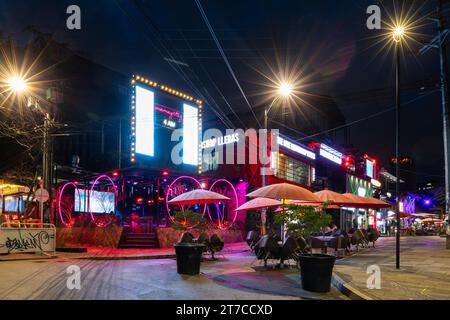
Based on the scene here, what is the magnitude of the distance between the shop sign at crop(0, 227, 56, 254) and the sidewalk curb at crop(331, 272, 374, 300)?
12.6 m

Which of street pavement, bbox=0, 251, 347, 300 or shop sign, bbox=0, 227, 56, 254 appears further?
shop sign, bbox=0, 227, 56, 254

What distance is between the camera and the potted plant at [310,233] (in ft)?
30.3

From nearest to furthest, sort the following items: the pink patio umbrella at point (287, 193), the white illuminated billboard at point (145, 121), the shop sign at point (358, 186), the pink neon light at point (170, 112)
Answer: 1. the pink patio umbrella at point (287, 193)
2. the white illuminated billboard at point (145, 121)
3. the pink neon light at point (170, 112)
4. the shop sign at point (358, 186)

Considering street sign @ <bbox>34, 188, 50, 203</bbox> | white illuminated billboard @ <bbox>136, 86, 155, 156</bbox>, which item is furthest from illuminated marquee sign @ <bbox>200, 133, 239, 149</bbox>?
street sign @ <bbox>34, 188, 50, 203</bbox>

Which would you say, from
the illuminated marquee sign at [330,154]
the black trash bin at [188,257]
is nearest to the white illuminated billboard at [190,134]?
the illuminated marquee sign at [330,154]

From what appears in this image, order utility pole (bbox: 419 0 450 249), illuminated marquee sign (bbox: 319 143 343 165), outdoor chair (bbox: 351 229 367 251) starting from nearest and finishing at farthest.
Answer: utility pole (bbox: 419 0 450 249), outdoor chair (bbox: 351 229 367 251), illuminated marquee sign (bbox: 319 143 343 165)

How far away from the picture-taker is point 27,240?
683 inches

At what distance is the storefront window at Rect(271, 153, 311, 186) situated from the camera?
31328mm

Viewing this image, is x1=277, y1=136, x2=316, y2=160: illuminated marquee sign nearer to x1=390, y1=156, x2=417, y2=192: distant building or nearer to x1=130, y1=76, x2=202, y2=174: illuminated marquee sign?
x1=130, y1=76, x2=202, y2=174: illuminated marquee sign

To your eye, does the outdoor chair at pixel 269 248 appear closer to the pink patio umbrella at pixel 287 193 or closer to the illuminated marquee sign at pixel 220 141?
the pink patio umbrella at pixel 287 193

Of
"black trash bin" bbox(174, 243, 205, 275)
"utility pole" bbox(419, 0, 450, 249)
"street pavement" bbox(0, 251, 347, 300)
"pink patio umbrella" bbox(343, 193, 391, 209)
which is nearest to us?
"street pavement" bbox(0, 251, 347, 300)

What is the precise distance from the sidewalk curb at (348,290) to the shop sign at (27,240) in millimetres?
12596

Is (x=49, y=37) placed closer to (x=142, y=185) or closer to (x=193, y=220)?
(x=142, y=185)
